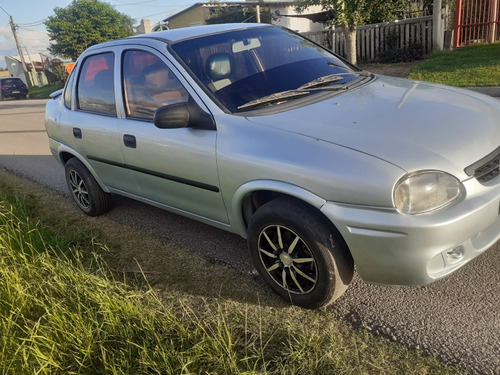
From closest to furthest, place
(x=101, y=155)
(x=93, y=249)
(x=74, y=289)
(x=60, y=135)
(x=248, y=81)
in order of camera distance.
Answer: (x=74, y=289) < (x=248, y=81) < (x=93, y=249) < (x=101, y=155) < (x=60, y=135)

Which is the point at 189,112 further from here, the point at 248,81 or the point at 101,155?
the point at 101,155

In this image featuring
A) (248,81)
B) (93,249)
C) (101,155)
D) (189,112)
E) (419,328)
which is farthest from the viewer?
(101,155)

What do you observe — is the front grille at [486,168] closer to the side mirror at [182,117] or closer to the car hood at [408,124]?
the car hood at [408,124]

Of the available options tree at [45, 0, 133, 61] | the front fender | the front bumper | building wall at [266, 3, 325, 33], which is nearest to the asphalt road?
the front bumper

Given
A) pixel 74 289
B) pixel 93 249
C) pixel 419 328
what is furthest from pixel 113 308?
pixel 419 328

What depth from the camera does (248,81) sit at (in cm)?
325

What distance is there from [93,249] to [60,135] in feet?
5.24

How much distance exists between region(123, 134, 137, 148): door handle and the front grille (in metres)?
2.50

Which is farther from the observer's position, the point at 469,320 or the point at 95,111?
the point at 95,111

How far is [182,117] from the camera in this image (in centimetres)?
295

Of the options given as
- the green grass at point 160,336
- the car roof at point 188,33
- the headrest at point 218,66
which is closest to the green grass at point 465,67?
the car roof at point 188,33

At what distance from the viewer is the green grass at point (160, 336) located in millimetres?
2201

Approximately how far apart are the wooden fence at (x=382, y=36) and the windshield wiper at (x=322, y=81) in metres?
11.4

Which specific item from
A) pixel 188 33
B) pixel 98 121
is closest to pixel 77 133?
pixel 98 121
